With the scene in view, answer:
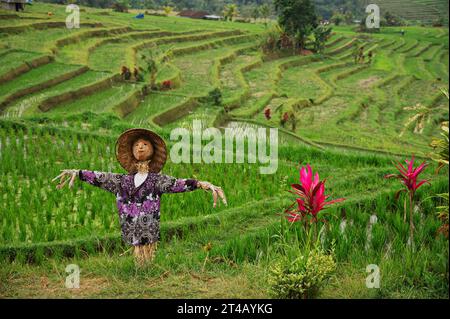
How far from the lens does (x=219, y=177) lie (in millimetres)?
5961

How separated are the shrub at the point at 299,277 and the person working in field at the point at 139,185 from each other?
2.17ft

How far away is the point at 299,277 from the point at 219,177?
3.24 m

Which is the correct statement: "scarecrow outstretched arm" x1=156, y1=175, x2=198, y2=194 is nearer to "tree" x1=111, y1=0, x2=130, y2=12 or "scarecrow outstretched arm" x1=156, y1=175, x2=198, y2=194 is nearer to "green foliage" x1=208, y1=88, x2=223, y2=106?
"green foliage" x1=208, y1=88, x2=223, y2=106

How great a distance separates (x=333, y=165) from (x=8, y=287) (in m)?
4.61

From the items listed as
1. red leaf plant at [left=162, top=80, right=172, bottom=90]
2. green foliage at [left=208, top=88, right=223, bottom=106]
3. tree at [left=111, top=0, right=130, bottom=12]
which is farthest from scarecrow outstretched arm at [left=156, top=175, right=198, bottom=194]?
tree at [left=111, top=0, right=130, bottom=12]

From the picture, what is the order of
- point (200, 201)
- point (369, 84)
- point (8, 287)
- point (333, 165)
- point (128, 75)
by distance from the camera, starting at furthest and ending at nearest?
point (369, 84) → point (128, 75) → point (333, 165) → point (200, 201) → point (8, 287)

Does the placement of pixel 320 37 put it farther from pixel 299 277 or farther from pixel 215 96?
pixel 299 277

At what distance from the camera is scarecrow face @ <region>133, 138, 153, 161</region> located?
10.7 ft

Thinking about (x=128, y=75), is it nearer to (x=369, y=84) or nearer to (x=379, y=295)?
(x=369, y=84)

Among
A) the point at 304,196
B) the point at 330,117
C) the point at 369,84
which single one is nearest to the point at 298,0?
the point at 369,84

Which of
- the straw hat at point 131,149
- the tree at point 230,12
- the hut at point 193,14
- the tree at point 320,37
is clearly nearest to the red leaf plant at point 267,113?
the straw hat at point 131,149

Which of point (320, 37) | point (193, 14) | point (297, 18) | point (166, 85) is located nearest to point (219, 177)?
point (166, 85)

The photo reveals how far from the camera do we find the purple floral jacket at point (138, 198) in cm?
323

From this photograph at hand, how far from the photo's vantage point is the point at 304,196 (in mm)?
3234
